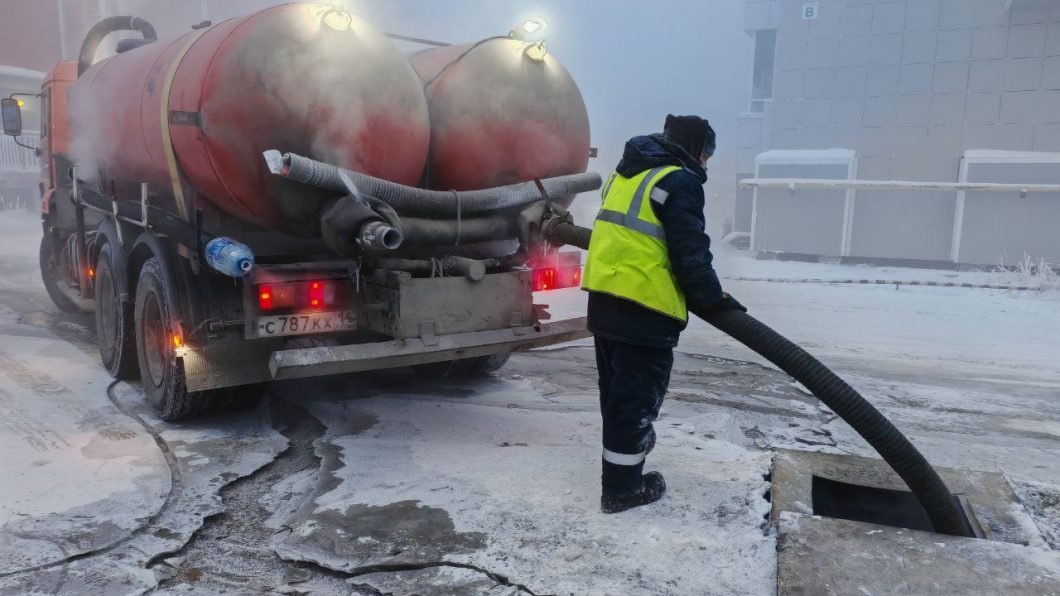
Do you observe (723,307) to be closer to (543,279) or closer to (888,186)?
(543,279)

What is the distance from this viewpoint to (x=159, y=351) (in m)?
4.91

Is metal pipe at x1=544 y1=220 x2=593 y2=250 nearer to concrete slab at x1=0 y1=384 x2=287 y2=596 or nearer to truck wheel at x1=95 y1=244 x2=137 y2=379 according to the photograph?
concrete slab at x1=0 y1=384 x2=287 y2=596

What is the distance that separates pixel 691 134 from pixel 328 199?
1905mm

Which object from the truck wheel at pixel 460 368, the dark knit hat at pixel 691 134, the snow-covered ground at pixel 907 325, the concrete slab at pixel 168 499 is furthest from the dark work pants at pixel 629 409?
the snow-covered ground at pixel 907 325

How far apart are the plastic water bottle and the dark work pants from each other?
6.27 ft

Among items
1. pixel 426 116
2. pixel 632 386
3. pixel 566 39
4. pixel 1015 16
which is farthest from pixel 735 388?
pixel 566 39

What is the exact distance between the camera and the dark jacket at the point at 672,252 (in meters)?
3.11

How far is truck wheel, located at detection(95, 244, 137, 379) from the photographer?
538 cm

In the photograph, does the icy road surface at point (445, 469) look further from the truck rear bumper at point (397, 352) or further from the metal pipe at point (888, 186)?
the metal pipe at point (888, 186)

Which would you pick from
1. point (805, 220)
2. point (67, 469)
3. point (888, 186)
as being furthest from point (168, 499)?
point (888, 186)

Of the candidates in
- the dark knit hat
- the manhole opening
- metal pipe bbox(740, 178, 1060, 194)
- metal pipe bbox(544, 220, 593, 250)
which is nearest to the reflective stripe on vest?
the dark knit hat

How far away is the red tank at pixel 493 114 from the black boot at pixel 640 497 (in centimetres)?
205

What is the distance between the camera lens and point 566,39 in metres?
88.4

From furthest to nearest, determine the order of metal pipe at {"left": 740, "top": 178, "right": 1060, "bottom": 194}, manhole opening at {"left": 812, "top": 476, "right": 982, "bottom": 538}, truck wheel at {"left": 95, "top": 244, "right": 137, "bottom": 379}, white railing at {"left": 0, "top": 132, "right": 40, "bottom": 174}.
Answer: white railing at {"left": 0, "top": 132, "right": 40, "bottom": 174}, metal pipe at {"left": 740, "top": 178, "right": 1060, "bottom": 194}, truck wheel at {"left": 95, "top": 244, "right": 137, "bottom": 379}, manhole opening at {"left": 812, "top": 476, "right": 982, "bottom": 538}
